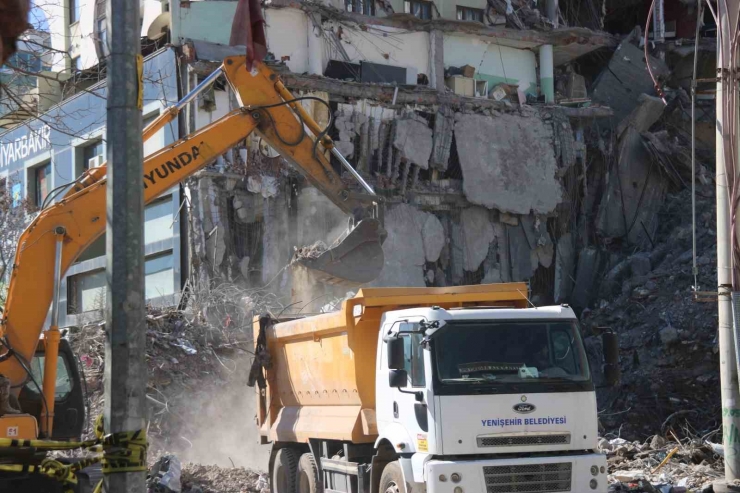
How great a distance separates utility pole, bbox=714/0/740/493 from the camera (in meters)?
12.6

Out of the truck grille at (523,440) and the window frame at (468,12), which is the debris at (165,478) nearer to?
the truck grille at (523,440)

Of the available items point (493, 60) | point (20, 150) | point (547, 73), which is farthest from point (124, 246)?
point (20, 150)

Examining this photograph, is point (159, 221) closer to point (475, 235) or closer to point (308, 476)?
point (475, 235)

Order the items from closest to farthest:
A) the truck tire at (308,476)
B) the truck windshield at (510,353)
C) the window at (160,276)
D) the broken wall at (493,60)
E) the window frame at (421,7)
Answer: the truck windshield at (510,353)
the truck tire at (308,476)
the window at (160,276)
the window frame at (421,7)
the broken wall at (493,60)

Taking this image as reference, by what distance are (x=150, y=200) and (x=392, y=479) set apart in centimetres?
435

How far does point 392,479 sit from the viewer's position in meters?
9.73

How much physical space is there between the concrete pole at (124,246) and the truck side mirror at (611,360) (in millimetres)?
5251

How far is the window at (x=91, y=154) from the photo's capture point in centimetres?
2610

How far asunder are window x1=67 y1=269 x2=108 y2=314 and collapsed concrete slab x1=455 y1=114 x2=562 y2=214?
383 inches

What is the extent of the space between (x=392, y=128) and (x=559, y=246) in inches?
229

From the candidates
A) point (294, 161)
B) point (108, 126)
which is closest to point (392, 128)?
point (294, 161)

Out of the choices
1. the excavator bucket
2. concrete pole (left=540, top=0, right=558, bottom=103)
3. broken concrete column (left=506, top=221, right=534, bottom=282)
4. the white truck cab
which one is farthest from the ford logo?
concrete pole (left=540, top=0, right=558, bottom=103)

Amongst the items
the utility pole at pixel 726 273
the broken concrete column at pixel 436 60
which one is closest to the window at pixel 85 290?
the broken concrete column at pixel 436 60

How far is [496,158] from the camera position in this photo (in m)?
26.4
